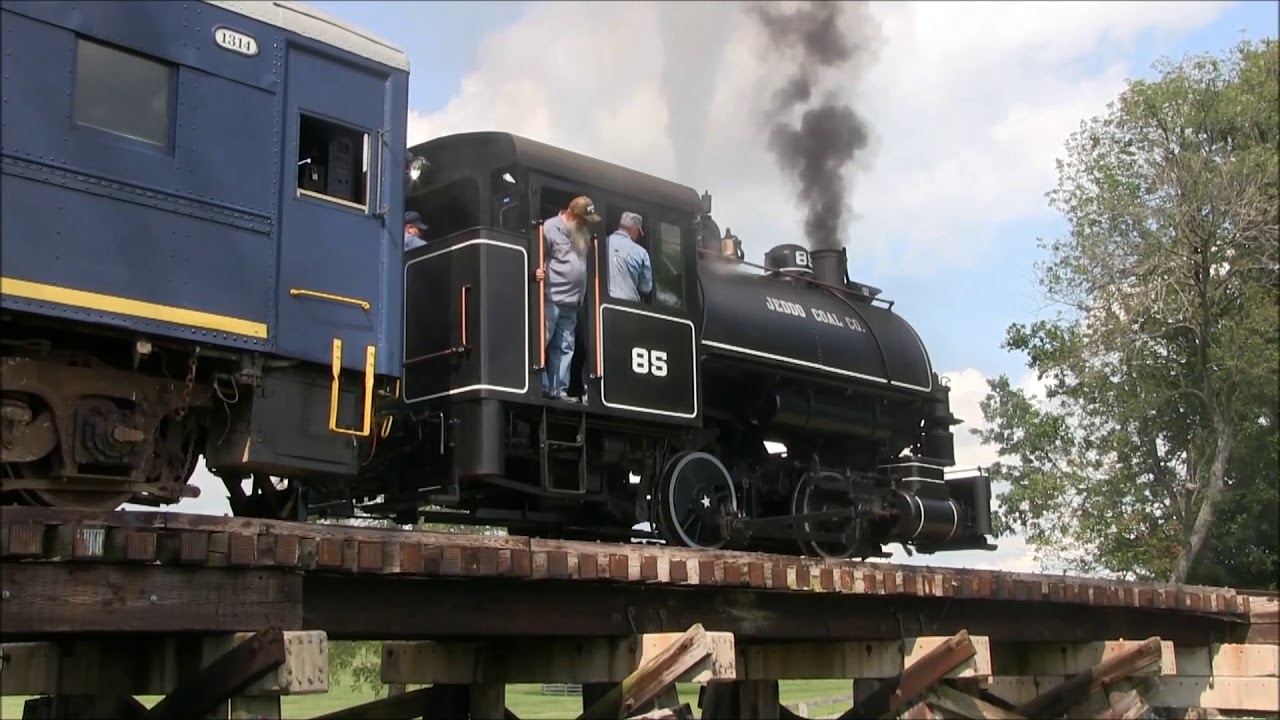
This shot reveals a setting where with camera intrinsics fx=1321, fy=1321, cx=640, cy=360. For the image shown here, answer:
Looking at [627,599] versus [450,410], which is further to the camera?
[450,410]

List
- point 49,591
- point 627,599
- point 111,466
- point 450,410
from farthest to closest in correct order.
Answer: point 450,410 → point 627,599 → point 111,466 → point 49,591

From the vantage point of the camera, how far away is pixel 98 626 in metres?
4.82

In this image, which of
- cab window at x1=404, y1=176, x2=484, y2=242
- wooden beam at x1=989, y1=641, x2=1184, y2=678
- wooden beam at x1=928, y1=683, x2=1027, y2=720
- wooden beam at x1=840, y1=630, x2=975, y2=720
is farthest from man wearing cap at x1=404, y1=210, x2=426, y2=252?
wooden beam at x1=989, y1=641, x2=1184, y2=678

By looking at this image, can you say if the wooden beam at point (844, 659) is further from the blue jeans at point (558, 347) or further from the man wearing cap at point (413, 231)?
the man wearing cap at point (413, 231)

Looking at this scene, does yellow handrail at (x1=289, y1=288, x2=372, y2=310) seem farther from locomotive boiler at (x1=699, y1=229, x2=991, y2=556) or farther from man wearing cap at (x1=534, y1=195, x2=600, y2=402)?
locomotive boiler at (x1=699, y1=229, x2=991, y2=556)

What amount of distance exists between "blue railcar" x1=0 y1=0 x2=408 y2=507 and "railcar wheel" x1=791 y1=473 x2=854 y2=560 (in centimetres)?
462

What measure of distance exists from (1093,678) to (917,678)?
223 cm

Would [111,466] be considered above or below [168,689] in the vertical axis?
above

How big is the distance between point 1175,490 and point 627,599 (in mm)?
20291

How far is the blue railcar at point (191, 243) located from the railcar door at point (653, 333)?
1.76 metres

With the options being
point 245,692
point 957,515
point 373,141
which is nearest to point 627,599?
point 245,692

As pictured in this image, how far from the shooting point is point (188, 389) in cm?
641

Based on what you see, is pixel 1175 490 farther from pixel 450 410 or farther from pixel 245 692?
pixel 245 692

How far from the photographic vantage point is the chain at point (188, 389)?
6.36 metres
